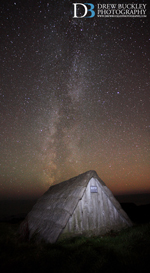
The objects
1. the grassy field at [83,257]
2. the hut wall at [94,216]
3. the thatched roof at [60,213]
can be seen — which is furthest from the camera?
the hut wall at [94,216]

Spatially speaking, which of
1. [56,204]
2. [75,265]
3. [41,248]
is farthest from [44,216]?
[75,265]

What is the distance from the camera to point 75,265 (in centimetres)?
464

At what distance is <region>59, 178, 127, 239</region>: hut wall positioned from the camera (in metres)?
7.67

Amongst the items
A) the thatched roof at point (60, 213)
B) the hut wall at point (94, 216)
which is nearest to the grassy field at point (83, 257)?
the thatched roof at point (60, 213)

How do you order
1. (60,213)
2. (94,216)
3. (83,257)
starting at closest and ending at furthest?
(83,257)
(60,213)
(94,216)

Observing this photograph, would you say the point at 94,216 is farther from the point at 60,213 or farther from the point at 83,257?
the point at 83,257

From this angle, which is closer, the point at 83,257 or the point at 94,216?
the point at 83,257

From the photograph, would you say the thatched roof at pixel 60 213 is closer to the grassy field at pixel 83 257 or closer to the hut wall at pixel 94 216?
the hut wall at pixel 94 216

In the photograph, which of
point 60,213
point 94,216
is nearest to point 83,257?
point 60,213

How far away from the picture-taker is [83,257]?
5.04 metres

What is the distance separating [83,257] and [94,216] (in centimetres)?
331

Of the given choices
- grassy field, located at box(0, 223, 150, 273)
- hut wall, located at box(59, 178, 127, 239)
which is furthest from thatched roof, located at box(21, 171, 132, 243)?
grassy field, located at box(0, 223, 150, 273)

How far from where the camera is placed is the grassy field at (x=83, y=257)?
14.5 feet

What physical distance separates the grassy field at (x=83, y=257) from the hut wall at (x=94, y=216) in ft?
3.91
